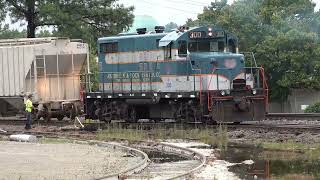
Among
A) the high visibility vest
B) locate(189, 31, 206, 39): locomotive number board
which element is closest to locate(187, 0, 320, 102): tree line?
locate(189, 31, 206, 39): locomotive number board

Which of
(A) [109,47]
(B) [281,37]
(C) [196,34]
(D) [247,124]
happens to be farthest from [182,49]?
(B) [281,37]

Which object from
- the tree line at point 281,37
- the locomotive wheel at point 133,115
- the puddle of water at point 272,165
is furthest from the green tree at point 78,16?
the puddle of water at point 272,165

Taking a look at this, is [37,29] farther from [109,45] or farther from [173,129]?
[173,129]

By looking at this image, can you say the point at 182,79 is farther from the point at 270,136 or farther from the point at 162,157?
the point at 162,157

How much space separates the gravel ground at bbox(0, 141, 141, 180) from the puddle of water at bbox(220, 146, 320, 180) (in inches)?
98.3

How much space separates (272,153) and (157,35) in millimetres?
9146

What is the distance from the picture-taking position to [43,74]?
25.3 meters

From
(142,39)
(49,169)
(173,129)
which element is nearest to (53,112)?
(142,39)

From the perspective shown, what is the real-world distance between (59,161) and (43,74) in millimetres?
12156

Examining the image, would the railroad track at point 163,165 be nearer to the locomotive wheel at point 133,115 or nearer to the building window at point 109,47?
the locomotive wheel at point 133,115

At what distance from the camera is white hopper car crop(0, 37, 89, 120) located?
2509 cm

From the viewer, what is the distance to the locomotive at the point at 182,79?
66.4ft

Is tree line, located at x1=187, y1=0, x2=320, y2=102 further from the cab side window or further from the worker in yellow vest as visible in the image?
the worker in yellow vest

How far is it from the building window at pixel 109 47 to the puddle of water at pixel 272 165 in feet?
Answer: 32.1
